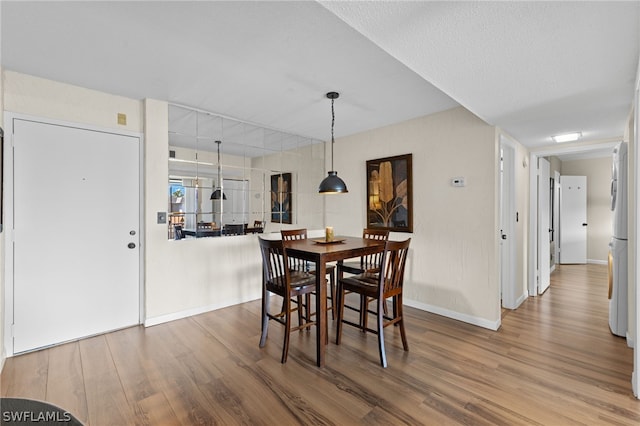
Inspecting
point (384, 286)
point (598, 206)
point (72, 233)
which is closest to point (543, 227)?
point (598, 206)

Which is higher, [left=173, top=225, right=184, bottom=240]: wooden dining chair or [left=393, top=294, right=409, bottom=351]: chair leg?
[left=173, top=225, right=184, bottom=240]: wooden dining chair

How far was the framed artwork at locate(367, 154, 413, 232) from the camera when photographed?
3.84 meters

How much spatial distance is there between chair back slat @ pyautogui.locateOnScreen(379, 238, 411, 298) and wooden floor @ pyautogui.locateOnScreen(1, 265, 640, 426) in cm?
56

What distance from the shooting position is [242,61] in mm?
2342

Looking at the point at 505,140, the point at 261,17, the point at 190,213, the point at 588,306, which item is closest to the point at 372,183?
the point at 505,140

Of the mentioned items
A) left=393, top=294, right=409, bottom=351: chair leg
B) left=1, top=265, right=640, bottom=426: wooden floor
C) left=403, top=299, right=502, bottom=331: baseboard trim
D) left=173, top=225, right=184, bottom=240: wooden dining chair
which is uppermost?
left=173, top=225, right=184, bottom=240: wooden dining chair

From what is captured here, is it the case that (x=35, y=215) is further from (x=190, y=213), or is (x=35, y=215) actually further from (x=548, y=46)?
(x=548, y=46)

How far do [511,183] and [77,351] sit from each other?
500 cm

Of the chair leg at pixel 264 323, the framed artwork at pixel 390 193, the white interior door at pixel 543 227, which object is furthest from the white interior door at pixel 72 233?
the white interior door at pixel 543 227

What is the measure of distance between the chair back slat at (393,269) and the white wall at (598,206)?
241 inches

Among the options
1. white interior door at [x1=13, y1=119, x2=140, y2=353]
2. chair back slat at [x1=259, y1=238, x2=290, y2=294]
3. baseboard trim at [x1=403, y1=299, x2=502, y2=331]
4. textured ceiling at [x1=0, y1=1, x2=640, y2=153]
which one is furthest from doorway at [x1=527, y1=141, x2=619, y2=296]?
white interior door at [x1=13, y1=119, x2=140, y2=353]

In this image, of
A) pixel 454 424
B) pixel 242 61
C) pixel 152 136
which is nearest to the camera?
pixel 454 424

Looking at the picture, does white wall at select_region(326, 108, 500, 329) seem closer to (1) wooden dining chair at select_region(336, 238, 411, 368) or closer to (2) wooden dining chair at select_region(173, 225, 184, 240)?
(1) wooden dining chair at select_region(336, 238, 411, 368)

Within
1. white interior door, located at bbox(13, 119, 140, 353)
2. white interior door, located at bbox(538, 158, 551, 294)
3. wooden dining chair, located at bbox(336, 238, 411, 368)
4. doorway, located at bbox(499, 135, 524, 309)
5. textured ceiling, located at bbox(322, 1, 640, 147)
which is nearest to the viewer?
textured ceiling, located at bbox(322, 1, 640, 147)
